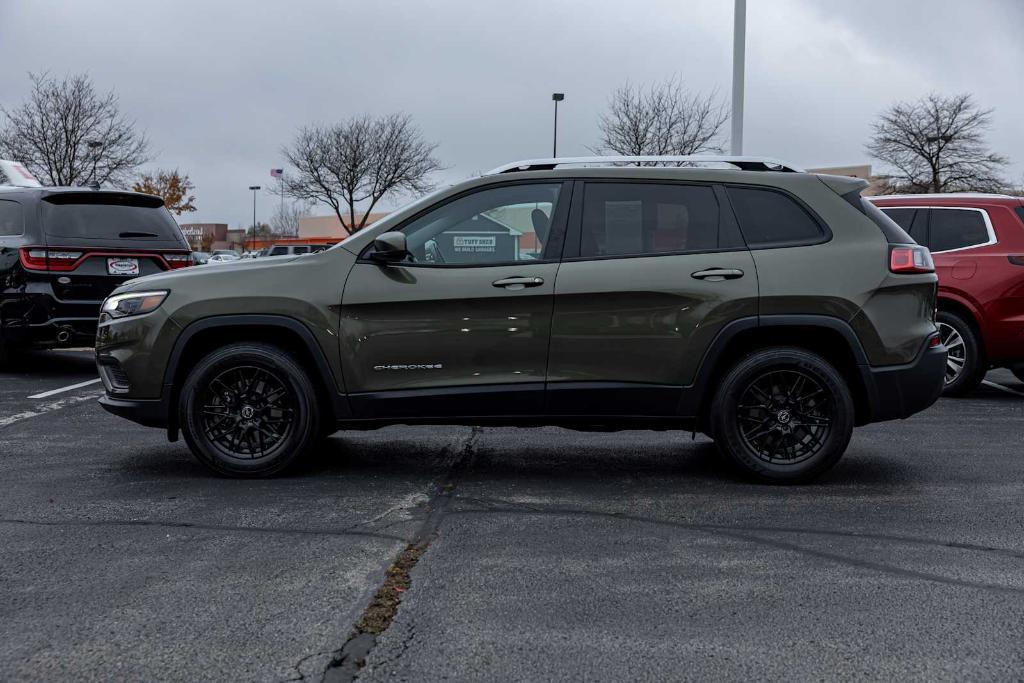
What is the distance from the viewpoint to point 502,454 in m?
6.71

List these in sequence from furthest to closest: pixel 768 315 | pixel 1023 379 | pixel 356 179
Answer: pixel 356 179 → pixel 1023 379 → pixel 768 315

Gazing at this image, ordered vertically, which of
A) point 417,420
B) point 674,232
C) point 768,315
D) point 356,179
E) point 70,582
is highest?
point 356,179

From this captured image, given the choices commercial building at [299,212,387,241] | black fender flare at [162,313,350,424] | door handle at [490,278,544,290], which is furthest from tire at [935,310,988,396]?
commercial building at [299,212,387,241]

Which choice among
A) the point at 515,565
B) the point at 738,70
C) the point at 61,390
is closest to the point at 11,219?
the point at 61,390

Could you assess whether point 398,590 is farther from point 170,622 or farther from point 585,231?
point 585,231

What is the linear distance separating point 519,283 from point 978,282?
552 centimetres

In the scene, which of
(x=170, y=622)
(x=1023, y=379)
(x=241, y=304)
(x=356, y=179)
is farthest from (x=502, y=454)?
(x=356, y=179)

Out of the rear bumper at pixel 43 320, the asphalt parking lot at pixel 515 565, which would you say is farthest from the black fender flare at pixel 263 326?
the rear bumper at pixel 43 320

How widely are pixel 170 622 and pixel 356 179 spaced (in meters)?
52.2

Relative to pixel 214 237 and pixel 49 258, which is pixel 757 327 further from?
pixel 214 237

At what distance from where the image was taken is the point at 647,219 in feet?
19.0

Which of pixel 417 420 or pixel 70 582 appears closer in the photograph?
pixel 70 582

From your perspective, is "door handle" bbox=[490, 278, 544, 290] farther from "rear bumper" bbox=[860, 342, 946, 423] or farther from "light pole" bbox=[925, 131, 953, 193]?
"light pole" bbox=[925, 131, 953, 193]

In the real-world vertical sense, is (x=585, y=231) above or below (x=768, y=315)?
above
